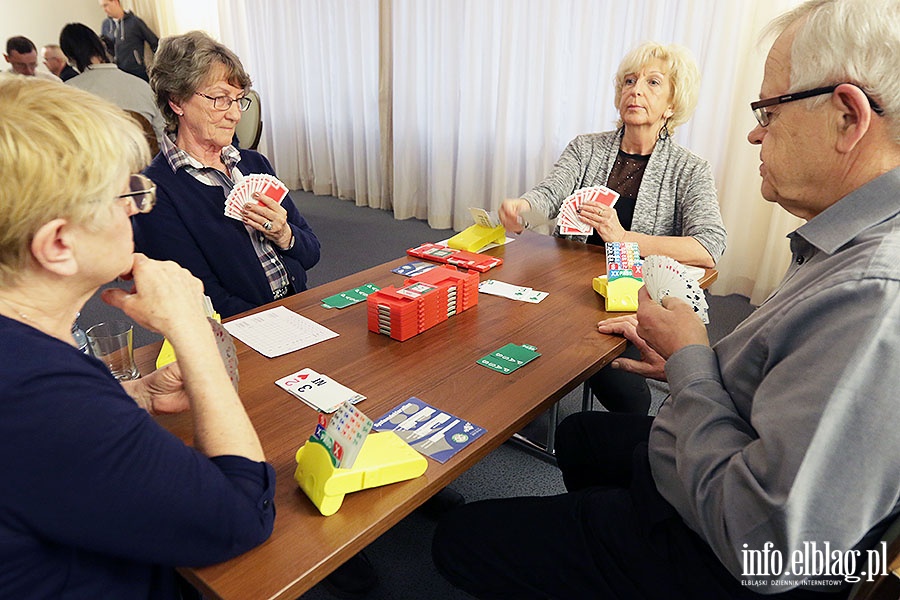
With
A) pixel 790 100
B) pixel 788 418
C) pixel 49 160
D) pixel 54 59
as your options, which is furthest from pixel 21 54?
pixel 788 418

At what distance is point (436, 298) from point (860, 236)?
93 cm

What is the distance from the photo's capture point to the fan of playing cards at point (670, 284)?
133cm

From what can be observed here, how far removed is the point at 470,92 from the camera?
4.65m

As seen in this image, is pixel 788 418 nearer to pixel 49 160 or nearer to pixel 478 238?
pixel 49 160

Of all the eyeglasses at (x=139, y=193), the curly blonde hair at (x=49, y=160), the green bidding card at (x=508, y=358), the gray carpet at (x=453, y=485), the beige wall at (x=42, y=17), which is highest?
the beige wall at (x=42, y=17)

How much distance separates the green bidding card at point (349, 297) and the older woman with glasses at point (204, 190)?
13.7 inches

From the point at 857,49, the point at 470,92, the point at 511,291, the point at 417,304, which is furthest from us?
the point at 470,92

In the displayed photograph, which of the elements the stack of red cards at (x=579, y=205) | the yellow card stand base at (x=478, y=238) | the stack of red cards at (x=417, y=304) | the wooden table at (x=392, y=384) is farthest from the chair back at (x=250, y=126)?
the stack of red cards at (x=417, y=304)

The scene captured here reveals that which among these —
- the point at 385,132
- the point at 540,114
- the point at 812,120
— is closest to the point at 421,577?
the point at 812,120

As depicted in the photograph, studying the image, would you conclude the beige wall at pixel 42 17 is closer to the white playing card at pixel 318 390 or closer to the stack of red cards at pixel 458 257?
the stack of red cards at pixel 458 257

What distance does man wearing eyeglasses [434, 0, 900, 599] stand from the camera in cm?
74

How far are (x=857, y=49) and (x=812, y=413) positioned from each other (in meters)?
0.55

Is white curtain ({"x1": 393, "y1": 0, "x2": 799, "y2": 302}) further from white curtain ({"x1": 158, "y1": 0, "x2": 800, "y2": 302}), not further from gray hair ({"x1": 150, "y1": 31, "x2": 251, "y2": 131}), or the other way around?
gray hair ({"x1": 150, "y1": 31, "x2": 251, "y2": 131})

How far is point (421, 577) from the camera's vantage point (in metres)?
1.77
